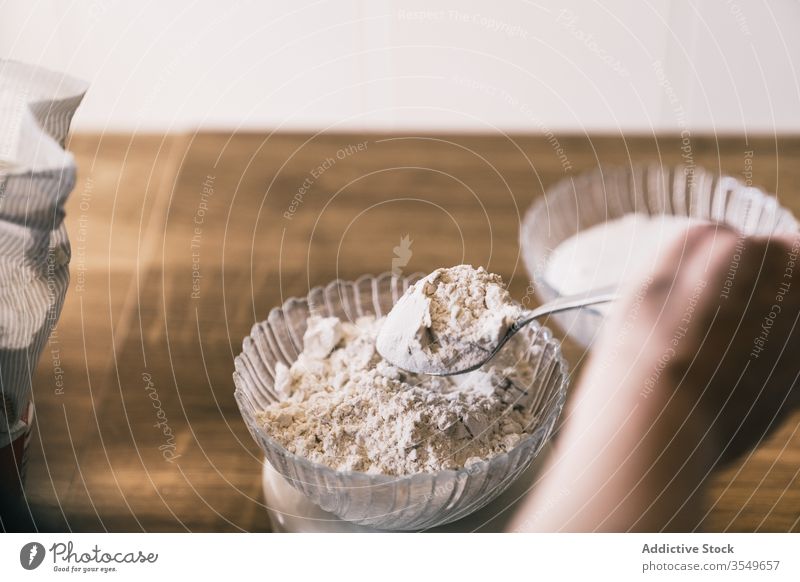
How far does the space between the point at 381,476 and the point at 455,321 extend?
0.08 metres

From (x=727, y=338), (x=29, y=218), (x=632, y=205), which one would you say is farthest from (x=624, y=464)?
(x=29, y=218)

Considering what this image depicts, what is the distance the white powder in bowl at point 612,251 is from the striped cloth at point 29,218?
11.8 inches

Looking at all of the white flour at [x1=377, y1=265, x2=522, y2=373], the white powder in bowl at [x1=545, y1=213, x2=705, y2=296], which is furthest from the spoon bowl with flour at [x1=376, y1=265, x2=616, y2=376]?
the white powder in bowl at [x1=545, y1=213, x2=705, y2=296]

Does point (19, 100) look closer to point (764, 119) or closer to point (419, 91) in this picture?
point (419, 91)

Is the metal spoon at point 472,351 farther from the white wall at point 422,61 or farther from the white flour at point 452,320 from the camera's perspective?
the white wall at point 422,61

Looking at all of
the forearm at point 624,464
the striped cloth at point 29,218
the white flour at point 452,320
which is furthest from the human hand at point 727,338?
the striped cloth at point 29,218

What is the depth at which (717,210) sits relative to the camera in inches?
21.6

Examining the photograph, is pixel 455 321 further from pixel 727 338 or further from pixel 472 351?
pixel 727 338

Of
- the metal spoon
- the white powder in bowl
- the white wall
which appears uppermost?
the white wall

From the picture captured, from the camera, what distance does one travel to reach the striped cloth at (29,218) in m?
0.42

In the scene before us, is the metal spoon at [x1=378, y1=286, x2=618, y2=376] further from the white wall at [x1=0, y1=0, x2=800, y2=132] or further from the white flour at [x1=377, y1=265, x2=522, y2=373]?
the white wall at [x1=0, y1=0, x2=800, y2=132]

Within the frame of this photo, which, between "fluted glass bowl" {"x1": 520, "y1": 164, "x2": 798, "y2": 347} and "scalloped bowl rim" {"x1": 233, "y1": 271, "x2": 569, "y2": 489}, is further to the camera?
"fluted glass bowl" {"x1": 520, "y1": 164, "x2": 798, "y2": 347}

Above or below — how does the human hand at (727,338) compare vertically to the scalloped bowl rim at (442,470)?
above

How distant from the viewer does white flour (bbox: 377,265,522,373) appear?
0.38 metres
